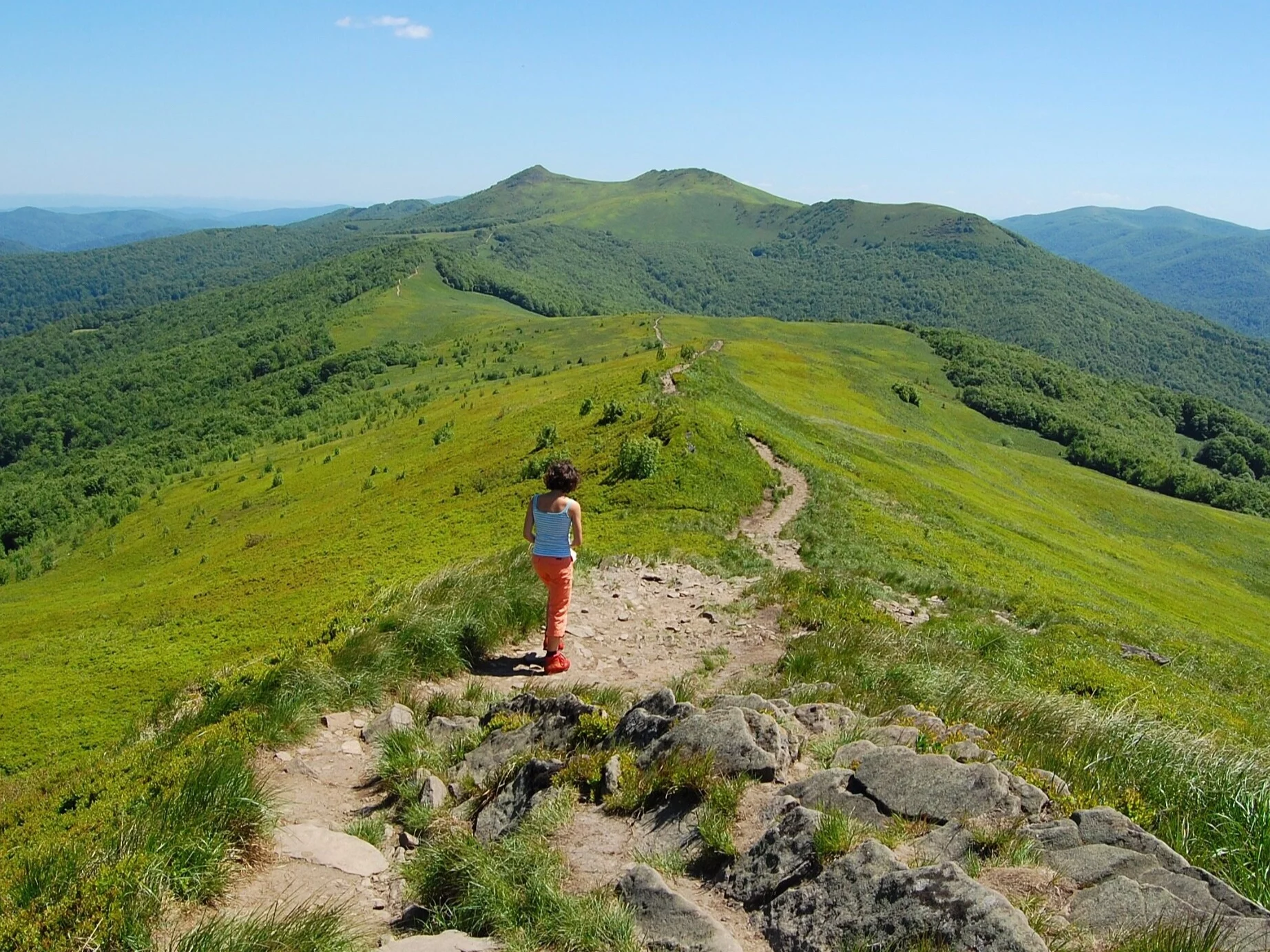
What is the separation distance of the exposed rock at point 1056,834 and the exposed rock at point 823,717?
2290mm

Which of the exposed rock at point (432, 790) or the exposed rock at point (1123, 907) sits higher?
the exposed rock at point (1123, 907)

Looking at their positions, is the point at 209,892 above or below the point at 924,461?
above

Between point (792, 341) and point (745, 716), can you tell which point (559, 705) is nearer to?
point (745, 716)

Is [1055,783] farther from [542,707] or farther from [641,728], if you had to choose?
[542,707]

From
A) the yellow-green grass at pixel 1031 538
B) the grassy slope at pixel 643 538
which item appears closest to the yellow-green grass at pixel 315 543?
the grassy slope at pixel 643 538

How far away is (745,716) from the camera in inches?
259

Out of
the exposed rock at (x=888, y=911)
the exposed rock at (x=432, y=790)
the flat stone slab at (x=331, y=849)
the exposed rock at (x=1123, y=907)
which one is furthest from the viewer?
the exposed rock at (x=432, y=790)

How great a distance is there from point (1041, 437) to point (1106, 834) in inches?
4266

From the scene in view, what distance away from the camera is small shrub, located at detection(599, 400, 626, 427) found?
3253 cm

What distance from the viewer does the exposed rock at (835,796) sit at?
5.42m

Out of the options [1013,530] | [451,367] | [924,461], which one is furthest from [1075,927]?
[451,367]

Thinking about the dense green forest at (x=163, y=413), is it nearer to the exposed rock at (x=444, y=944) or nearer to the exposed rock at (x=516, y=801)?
the exposed rock at (x=516, y=801)

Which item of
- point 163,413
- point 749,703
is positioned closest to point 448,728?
point 749,703

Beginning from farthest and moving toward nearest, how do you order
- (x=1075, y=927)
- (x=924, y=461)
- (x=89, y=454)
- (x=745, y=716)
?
(x=89, y=454) → (x=924, y=461) → (x=745, y=716) → (x=1075, y=927)
